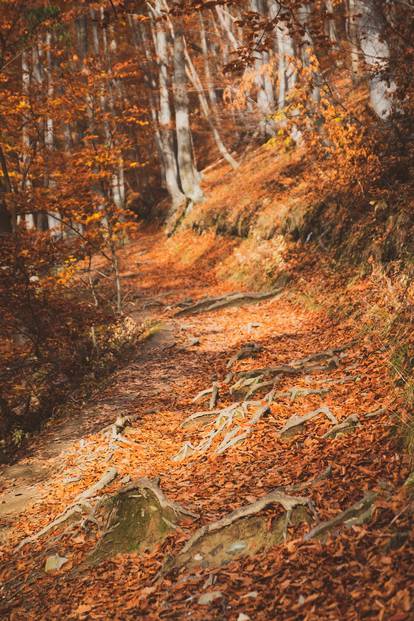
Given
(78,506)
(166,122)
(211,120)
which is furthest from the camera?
(211,120)

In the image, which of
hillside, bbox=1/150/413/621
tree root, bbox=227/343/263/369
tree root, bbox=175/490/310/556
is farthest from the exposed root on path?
tree root, bbox=175/490/310/556

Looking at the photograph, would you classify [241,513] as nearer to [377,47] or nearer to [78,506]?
[78,506]

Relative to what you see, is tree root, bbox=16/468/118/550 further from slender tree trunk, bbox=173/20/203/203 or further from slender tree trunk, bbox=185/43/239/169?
slender tree trunk, bbox=185/43/239/169

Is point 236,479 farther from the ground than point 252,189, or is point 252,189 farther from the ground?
point 252,189

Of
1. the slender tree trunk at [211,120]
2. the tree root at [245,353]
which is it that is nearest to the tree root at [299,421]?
the tree root at [245,353]

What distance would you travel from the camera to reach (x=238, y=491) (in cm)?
471

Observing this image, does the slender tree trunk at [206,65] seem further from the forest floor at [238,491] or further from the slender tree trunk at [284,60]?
the forest floor at [238,491]

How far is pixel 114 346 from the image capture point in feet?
35.7

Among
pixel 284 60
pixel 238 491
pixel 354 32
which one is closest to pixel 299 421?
pixel 238 491

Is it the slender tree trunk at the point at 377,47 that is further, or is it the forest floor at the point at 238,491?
the slender tree trunk at the point at 377,47

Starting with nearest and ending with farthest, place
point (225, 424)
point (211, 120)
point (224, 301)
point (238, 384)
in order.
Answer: point (225, 424), point (238, 384), point (224, 301), point (211, 120)

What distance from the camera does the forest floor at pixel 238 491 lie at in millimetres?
3387

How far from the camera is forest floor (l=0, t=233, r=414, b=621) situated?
3387mm

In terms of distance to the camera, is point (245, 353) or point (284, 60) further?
point (284, 60)
